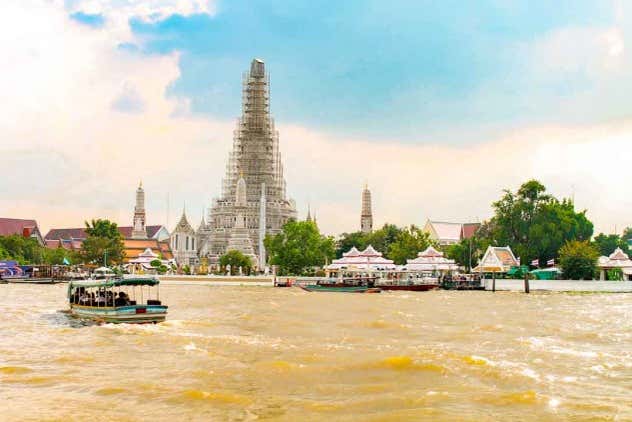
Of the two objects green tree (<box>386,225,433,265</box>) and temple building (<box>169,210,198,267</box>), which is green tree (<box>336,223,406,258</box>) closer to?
green tree (<box>386,225,433,265</box>)

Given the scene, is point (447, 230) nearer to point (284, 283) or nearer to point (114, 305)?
point (284, 283)

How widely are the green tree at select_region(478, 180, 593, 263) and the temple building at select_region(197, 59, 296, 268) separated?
33902 millimetres

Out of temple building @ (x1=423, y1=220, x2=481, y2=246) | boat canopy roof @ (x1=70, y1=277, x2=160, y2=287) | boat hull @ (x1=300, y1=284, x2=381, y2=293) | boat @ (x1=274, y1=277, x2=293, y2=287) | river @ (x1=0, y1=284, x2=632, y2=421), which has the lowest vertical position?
river @ (x1=0, y1=284, x2=632, y2=421)

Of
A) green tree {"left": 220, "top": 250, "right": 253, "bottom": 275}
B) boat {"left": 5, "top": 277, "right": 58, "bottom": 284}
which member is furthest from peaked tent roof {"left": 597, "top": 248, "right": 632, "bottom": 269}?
boat {"left": 5, "top": 277, "right": 58, "bottom": 284}

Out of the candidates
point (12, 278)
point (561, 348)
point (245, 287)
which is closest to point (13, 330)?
point (561, 348)

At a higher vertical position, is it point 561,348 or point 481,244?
point 481,244

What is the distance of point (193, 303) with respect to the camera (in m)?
39.5

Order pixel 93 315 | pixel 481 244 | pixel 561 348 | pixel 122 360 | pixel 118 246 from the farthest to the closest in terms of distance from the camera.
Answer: pixel 118 246 → pixel 481 244 → pixel 93 315 → pixel 561 348 → pixel 122 360

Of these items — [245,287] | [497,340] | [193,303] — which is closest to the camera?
[497,340]

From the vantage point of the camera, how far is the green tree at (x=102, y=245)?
87.6 meters

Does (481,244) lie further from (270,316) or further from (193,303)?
(270,316)

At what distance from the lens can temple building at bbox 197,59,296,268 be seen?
96.1m

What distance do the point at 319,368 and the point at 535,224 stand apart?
177ft

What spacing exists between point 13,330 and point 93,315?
3.23 m
